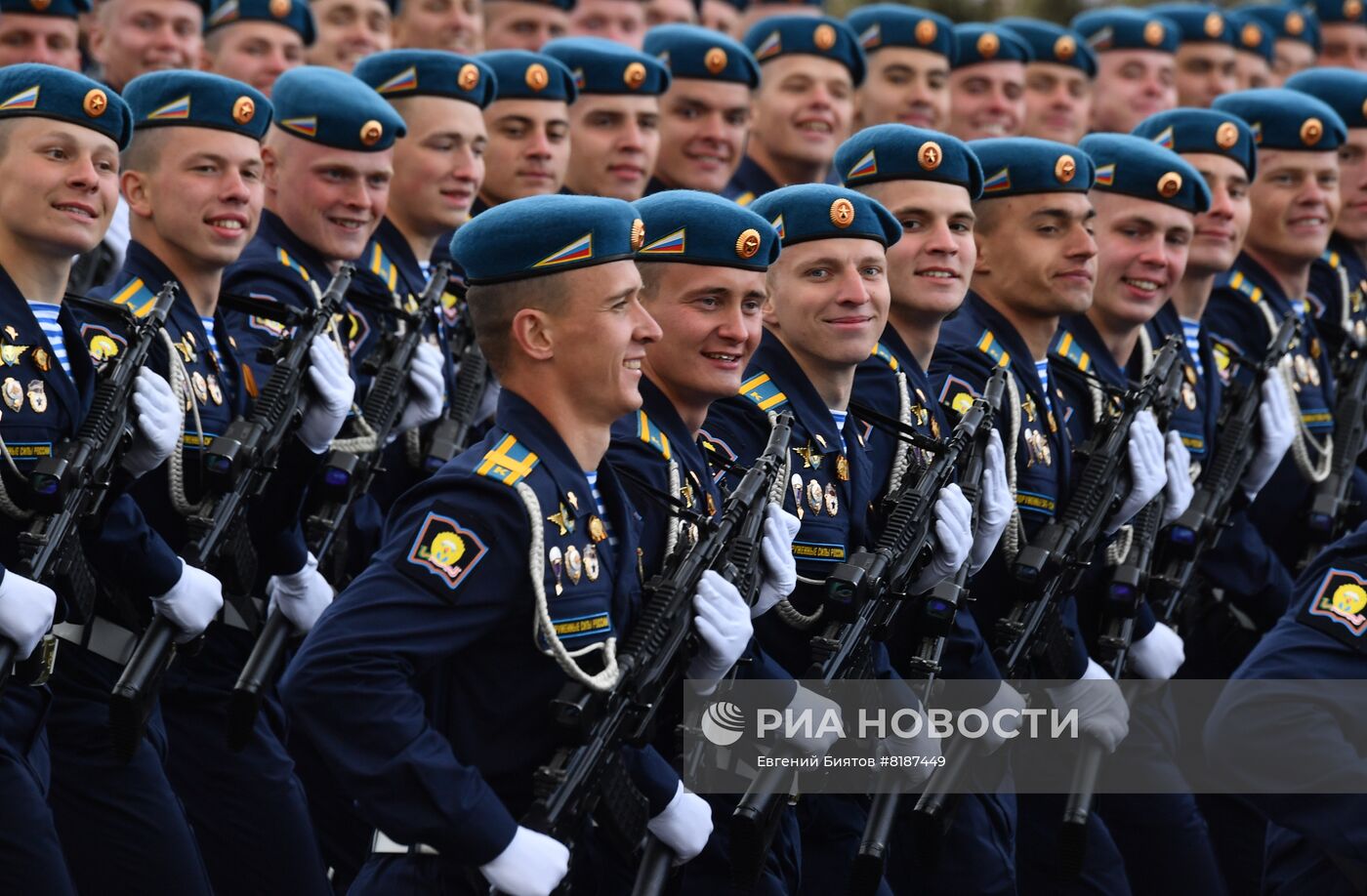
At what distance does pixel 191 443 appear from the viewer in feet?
23.7

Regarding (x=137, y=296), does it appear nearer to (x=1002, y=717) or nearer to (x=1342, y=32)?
(x=1002, y=717)

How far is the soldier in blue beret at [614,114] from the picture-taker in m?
10.6

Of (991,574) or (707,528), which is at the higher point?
(707,528)

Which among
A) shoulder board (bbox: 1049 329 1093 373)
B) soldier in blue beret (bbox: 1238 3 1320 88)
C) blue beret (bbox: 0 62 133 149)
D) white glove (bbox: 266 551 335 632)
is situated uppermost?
blue beret (bbox: 0 62 133 149)

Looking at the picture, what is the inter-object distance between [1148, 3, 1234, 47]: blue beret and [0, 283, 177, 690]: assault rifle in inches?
359

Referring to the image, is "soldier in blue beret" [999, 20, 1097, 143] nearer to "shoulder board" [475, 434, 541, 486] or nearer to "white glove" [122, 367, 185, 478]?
"white glove" [122, 367, 185, 478]

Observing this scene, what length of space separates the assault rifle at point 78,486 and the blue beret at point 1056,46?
7754 millimetres

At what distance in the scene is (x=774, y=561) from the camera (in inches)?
247

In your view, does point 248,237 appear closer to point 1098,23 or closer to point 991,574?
point 991,574

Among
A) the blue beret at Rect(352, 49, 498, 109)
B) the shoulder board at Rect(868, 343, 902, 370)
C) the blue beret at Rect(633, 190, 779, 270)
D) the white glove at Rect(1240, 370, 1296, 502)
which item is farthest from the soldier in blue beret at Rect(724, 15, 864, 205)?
the blue beret at Rect(633, 190, 779, 270)

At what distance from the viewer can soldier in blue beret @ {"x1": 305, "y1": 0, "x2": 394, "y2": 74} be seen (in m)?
11.6

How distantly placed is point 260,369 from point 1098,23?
7975mm

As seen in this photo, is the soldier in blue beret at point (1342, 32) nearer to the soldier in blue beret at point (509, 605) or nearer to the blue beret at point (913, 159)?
the blue beret at point (913, 159)

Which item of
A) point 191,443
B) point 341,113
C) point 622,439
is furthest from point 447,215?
point 622,439
